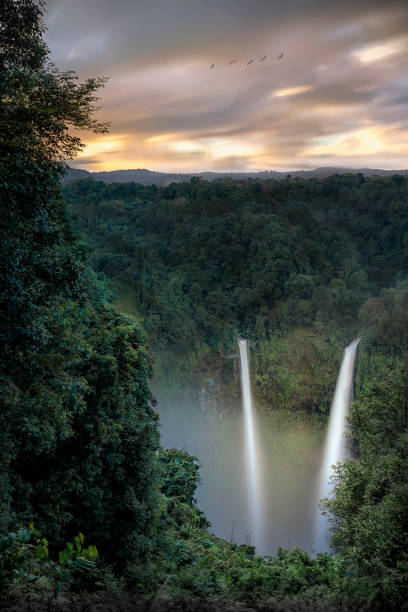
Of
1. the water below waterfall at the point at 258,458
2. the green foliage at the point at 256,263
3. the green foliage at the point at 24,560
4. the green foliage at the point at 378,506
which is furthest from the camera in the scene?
the green foliage at the point at 256,263

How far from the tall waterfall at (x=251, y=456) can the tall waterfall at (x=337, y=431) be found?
15.7 ft

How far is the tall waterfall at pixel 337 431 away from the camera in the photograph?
32.4 meters

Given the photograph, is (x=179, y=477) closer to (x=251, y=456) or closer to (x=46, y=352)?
(x=46, y=352)

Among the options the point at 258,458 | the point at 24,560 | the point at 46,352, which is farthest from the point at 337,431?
the point at 24,560

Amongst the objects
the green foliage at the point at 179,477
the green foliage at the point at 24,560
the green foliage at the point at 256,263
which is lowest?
the green foliage at the point at 24,560

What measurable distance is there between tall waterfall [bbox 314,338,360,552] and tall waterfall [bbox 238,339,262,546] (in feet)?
15.7

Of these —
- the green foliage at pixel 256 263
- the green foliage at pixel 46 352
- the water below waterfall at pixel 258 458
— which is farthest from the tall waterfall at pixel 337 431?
the green foliage at pixel 46 352

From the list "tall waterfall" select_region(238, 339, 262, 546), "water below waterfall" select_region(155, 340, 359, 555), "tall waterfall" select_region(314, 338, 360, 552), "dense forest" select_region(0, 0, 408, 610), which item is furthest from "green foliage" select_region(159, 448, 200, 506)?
"tall waterfall" select_region(314, 338, 360, 552)

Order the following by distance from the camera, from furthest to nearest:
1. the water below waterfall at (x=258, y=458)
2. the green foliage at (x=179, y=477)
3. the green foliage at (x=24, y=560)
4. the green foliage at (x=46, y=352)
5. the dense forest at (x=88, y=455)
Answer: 1. the water below waterfall at (x=258, y=458)
2. the green foliage at (x=179, y=477)
3. the green foliage at (x=46, y=352)
4. the dense forest at (x=88, y=455)
5. the green foliage at (x=24, y=560)

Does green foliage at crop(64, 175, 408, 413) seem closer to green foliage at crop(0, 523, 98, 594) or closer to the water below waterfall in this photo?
the water below waterfall

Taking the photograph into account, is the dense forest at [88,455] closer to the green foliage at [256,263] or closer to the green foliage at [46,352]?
the green foliage at [46,352]

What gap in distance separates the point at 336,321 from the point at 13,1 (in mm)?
48040

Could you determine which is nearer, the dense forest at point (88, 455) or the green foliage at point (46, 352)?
the dense forest at point (88, 455)

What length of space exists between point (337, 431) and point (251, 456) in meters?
8.76
